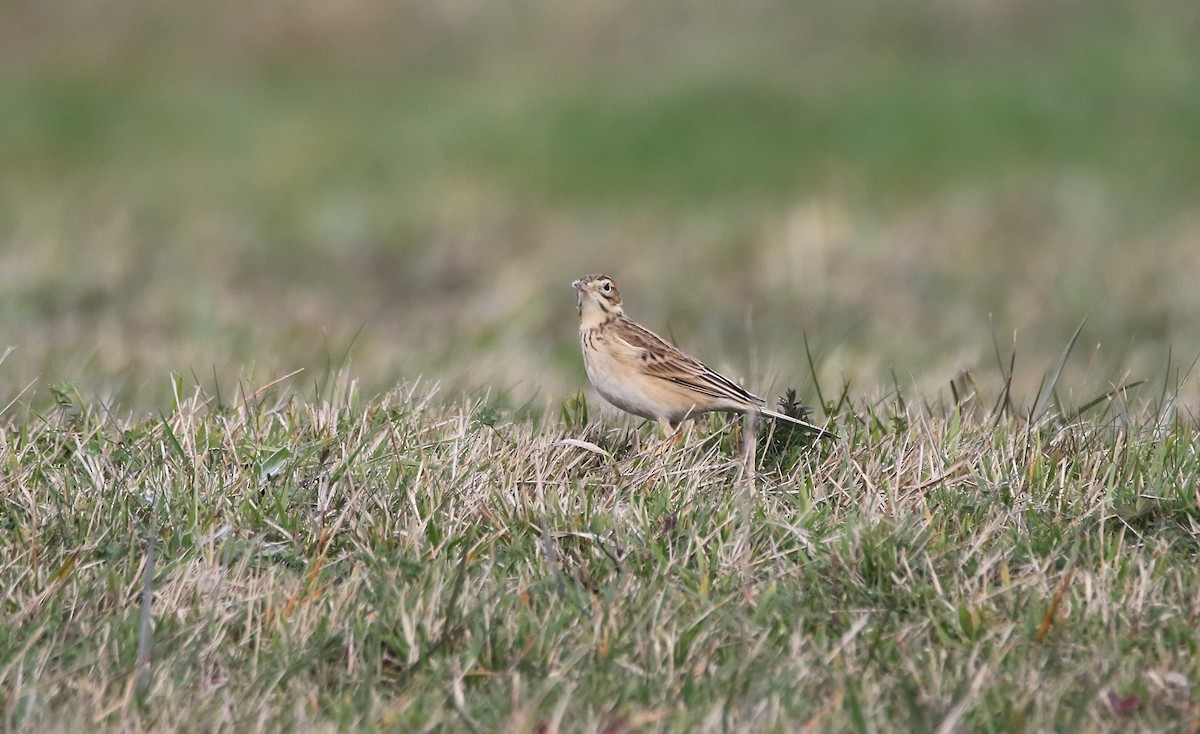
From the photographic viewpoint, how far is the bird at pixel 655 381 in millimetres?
5223

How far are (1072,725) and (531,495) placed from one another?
1.64 meters

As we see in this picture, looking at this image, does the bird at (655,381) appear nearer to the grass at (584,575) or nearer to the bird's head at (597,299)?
the bird's head at (597,299)

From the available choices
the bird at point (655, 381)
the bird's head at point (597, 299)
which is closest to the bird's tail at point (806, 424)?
the bird at point (655, 381)

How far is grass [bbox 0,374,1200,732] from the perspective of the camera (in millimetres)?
3361

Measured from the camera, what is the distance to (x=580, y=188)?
593 inches

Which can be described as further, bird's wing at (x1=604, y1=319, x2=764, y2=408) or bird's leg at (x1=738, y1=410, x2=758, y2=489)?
bird's wing at (x1=604, y1=319, x2=764, y2=408)

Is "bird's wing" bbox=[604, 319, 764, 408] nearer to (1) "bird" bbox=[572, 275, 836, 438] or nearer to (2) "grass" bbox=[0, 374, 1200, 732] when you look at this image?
(1) "bird" bbox=[572, 275, 836, 438]

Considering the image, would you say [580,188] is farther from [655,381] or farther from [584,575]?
[584,575]

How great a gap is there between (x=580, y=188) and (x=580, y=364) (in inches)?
251

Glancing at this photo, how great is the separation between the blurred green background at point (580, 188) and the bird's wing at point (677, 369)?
18.0 inches

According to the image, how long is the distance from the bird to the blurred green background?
1.61 feet

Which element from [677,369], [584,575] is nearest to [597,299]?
[677,369]

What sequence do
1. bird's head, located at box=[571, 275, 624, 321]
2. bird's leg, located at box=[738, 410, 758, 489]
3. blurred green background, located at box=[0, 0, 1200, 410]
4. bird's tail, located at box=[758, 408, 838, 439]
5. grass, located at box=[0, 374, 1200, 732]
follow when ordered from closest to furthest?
1. grass, located at box=[0, 374, 1200, 732]
2. bird's leg, located at box=[738, 410, 758, 489]
3. bird's tail, located at box=[758, 408, 838, 439]
4. bird's head, located at box=[571, 275, 624, 321]
5. blurred green background, located at box=[0, 0, 1200, 410]

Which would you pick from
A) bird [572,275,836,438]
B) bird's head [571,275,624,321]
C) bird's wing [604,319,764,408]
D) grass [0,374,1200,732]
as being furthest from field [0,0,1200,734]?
bird's head [571,275,624,321]
